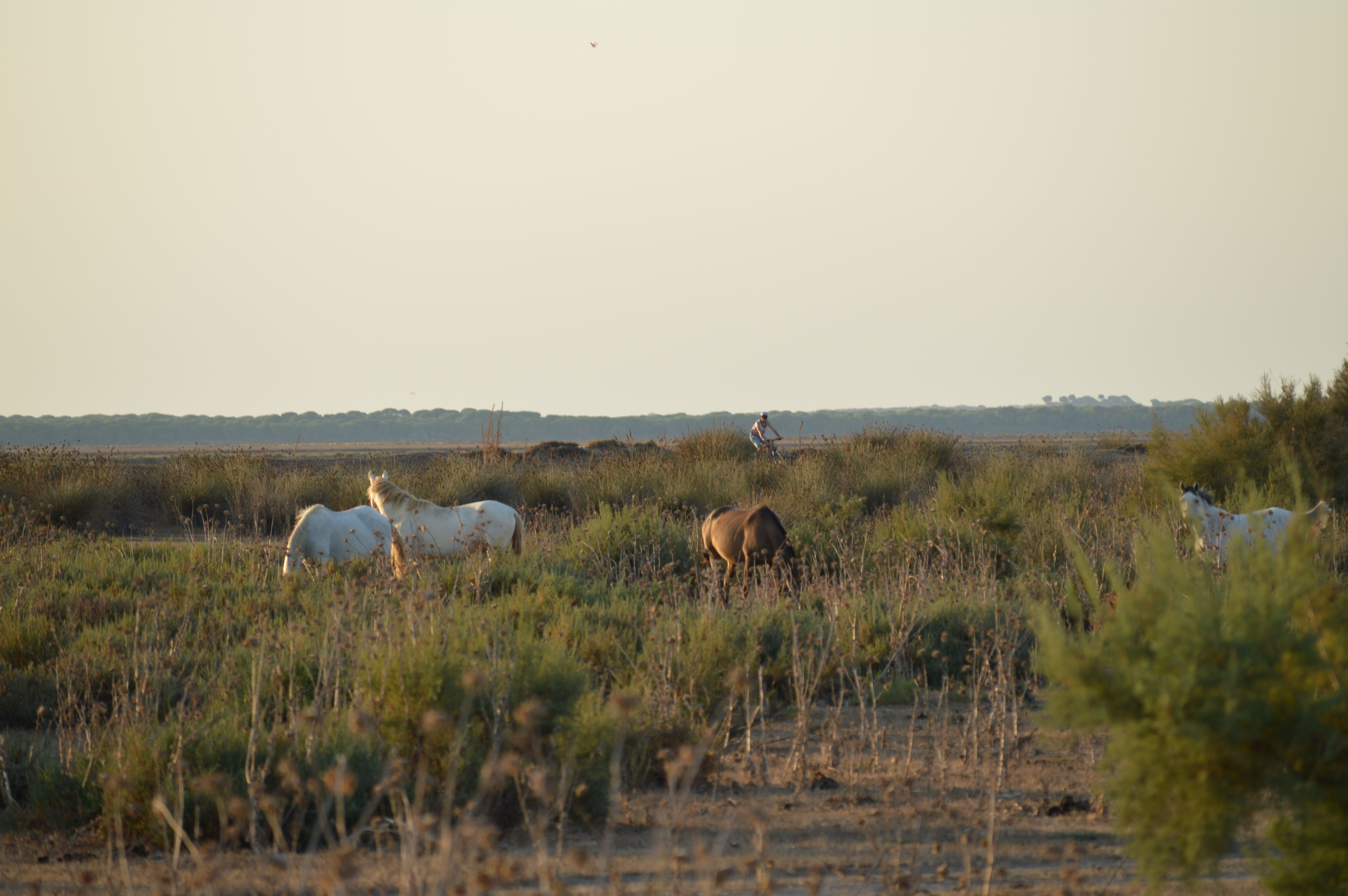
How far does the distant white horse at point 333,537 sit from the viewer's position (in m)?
9.44

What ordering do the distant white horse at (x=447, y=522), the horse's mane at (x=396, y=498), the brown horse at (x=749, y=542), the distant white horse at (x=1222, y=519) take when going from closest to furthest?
1. the brown horse at (x=749, y=542)
2. the distant white horse at (x=1222, y=519)
3. the distant white horse at (x=447, y=522)
4. the horse's mane at (x=396, y=498)

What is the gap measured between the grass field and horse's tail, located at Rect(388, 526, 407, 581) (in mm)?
272

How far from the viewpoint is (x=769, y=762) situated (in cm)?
536

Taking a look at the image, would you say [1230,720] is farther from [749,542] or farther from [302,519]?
[302,519]

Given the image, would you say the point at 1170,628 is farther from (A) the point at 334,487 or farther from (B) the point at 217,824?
(A) the point at 334,487

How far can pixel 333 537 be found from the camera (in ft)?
32.0

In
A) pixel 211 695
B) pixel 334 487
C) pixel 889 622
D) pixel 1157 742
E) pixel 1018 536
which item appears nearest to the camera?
pixel 1157 742

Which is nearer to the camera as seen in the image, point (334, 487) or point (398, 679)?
point (398, 679)

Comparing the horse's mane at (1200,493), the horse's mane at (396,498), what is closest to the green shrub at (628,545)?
the horse's mane at (396,498)

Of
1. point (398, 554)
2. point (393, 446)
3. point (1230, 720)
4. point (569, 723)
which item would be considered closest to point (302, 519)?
point (398, 554)

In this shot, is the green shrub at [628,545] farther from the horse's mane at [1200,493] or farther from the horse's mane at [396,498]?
the horse's mane at [1200,493]

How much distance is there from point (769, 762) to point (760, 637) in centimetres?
149

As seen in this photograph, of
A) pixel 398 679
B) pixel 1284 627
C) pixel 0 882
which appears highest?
pixel 1284 627

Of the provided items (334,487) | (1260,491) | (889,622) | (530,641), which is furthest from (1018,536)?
(334,487)
